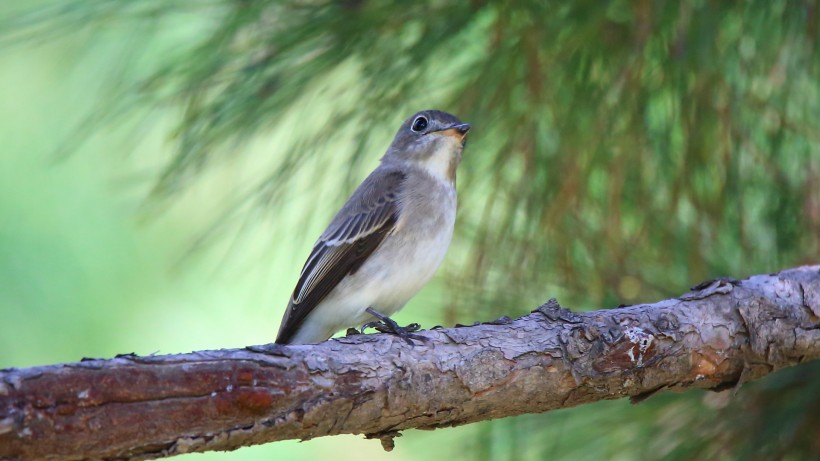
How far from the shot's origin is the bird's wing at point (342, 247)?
305 centimetres

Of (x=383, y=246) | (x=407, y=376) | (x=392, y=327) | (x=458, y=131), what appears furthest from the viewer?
(x=383, y=246)

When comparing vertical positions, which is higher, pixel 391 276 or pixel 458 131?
pixel 458 131

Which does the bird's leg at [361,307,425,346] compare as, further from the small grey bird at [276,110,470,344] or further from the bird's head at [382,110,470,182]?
the bird's head at [382,110,470,182]

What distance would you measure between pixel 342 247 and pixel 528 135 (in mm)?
695

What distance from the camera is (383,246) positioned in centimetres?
306

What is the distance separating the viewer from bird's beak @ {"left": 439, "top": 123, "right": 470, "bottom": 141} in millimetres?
2798

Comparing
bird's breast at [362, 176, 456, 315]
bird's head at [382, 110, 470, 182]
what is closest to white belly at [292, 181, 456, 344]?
bird's breast at [362, 176, 456, 315]

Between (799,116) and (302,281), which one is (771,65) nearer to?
(799,116)

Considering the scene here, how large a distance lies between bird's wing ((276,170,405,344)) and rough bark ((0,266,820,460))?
0.97 meters

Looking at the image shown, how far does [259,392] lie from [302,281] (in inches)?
53.4

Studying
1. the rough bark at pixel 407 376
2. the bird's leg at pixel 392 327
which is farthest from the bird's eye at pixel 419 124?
the rough bark at pixel 407 376

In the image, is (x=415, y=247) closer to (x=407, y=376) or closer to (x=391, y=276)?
(x=391, y=276)

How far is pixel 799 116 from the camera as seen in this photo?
2.61m

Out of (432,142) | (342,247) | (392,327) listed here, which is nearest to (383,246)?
(342,247)
